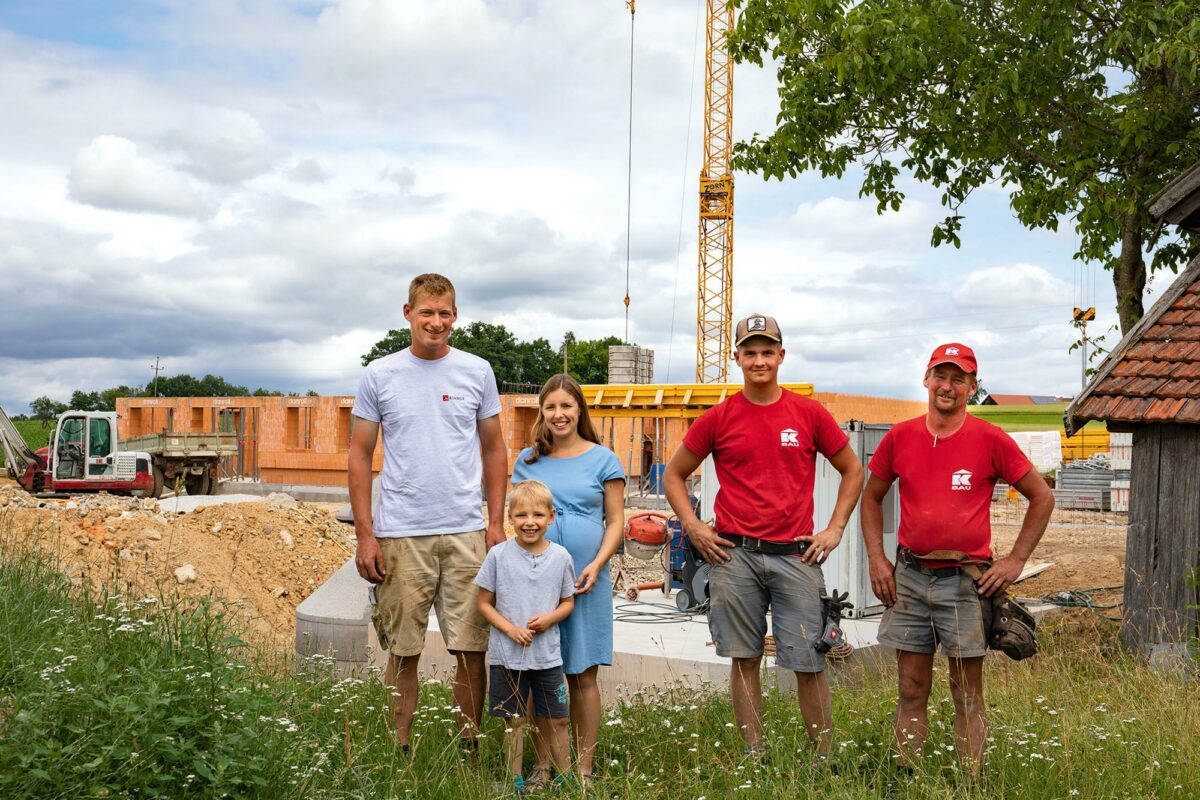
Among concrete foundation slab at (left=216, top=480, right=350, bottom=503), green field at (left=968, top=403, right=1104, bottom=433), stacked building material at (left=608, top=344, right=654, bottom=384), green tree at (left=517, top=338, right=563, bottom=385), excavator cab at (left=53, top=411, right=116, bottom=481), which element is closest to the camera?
excavator cab at (left=53, top=411, right=116, bottom=481)

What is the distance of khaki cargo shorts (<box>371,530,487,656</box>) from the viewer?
15.4ft

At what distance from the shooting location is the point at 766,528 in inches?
179

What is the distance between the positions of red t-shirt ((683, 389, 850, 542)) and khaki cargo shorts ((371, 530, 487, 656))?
3.61ft

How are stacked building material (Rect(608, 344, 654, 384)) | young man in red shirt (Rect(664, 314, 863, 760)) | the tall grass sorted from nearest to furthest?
the tall grass, young man in red shirt (Rect(664, 314, 863, 760)), stacked building material (Rect(608, 344, 654, 384))

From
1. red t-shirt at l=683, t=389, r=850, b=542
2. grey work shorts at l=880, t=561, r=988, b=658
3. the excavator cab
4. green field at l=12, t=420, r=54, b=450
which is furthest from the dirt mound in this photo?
green field at l=12, t=420, r=54, b=450

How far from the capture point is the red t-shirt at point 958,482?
4.38m

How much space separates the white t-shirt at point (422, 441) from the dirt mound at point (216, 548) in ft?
20.6

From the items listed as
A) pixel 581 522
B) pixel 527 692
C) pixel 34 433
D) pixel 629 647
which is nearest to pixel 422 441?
pixel 581 522

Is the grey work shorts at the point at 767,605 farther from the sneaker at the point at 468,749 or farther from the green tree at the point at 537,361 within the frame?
the green tree at the point at 537,361

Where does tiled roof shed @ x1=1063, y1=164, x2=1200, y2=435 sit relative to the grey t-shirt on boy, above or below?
above

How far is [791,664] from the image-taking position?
177 inches

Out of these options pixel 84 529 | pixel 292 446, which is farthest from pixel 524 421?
pixel 84 529

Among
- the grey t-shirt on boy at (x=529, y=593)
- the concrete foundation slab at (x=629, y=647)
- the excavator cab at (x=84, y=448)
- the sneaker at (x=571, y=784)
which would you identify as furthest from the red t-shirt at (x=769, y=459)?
the excavator cab at (x=84, y=448)

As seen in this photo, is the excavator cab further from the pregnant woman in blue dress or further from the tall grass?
the pregnant woman in blue dress
